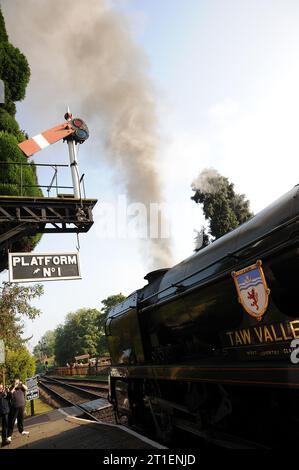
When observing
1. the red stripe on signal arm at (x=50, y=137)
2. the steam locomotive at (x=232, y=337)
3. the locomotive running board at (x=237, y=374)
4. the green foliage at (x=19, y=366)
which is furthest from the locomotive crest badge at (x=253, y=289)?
the green foliage at (x=19, y=366)

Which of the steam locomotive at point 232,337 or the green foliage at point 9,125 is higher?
the green foliage at point 9,125

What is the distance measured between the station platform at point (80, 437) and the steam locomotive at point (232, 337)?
70cm

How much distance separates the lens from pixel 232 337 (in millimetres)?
5160

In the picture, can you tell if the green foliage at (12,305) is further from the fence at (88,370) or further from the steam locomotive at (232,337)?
the steam locomotive at (232,337)

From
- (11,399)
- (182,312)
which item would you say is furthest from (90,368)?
(182,312)

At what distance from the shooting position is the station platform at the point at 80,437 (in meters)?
7.28

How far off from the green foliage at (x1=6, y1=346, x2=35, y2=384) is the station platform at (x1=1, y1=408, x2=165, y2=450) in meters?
10.1

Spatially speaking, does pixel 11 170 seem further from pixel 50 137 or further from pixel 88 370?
pixel 88 370

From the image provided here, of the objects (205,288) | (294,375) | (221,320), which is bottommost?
(294,375)

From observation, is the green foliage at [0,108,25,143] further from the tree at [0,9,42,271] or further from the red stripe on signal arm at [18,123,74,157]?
the red stripe on signal arm at [18,123,74,157]

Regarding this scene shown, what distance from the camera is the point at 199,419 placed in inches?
237

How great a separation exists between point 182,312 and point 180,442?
2.63 m

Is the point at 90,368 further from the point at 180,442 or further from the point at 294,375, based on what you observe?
the point at 294,375

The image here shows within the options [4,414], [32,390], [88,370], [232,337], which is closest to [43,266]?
[4,414]
